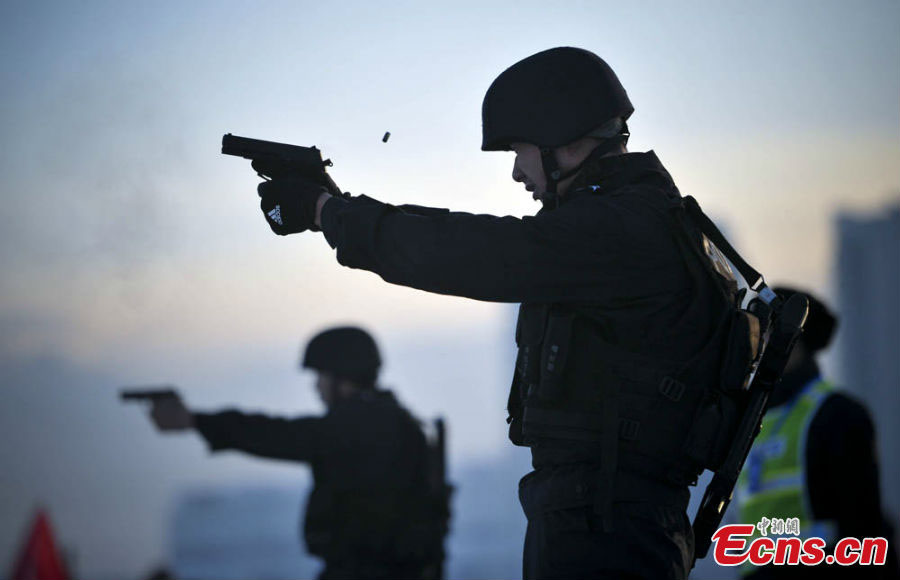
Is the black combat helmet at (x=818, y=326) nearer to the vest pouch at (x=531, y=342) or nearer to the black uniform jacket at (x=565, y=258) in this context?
the black uniform jacket at (x=565, y=258)

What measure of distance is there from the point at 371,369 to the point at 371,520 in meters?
1.16

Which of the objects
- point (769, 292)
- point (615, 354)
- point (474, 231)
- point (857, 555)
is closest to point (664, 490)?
point (615, 354)

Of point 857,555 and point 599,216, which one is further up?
point 599,216

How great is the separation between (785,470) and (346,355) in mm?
2938

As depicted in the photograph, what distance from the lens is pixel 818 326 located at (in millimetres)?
5906

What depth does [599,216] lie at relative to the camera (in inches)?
120

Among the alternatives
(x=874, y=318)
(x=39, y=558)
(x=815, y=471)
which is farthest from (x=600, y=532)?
(x=874, y=318)

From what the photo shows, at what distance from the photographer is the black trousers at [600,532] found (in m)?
3.04

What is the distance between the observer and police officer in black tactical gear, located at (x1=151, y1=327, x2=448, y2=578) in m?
6.07

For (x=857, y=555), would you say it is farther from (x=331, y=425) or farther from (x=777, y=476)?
(x=331, y=425)

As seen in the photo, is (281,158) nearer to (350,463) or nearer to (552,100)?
(552,100)

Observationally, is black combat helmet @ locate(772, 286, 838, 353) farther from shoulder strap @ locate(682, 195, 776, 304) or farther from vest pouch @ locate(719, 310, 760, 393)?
vest pouch @ locate(719, 310, 760, 393)

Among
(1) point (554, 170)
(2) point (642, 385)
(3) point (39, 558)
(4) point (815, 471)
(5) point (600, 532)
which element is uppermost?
(1) point (554, 170)

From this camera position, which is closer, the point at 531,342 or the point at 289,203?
the point at 531,342
